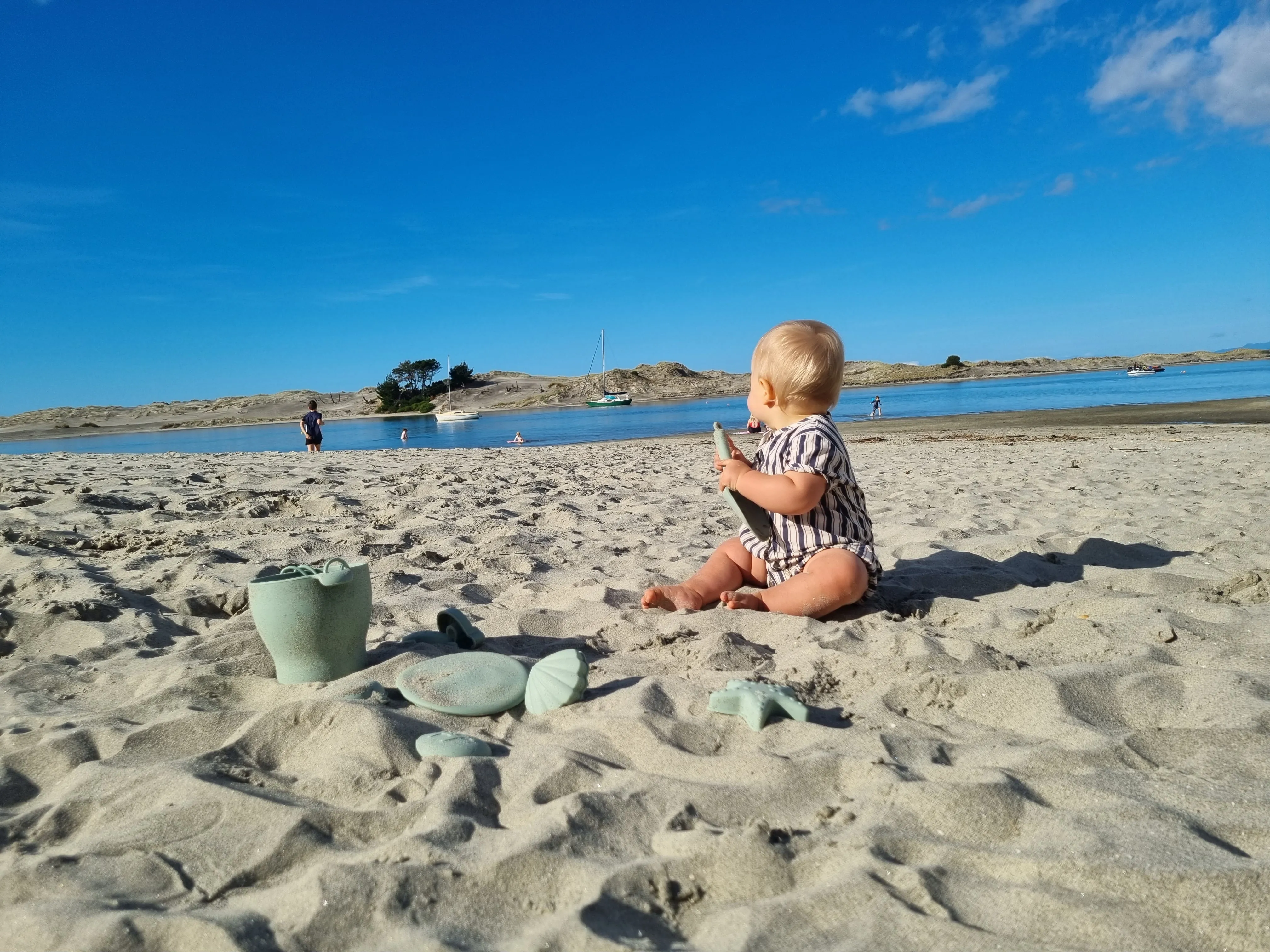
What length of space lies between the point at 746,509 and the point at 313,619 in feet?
5.22

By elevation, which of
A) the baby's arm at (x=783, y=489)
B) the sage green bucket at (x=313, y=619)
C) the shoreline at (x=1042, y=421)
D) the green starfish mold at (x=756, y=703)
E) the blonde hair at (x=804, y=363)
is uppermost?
the blonde hair at (x=804, y=363)

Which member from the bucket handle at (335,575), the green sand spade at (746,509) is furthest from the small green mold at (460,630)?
the green sand spade at (746,509)

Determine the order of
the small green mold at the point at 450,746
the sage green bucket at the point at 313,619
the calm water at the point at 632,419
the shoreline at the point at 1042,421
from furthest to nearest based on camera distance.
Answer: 1. the calm water at the point at 632,419
2. the shoreline at the point at 1042,421
3. the sage green bucket at the point at 313,619
4. the small green mold at the point at 450,746

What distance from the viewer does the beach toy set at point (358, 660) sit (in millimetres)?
2221

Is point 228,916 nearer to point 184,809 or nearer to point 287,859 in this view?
point 287,859

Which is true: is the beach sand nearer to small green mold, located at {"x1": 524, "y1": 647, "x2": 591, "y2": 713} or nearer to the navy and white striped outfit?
small green mold, located at {"x1": 524, "y1": 647, "x2": 591, "y2": 713}

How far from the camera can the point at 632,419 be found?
36.6 metres

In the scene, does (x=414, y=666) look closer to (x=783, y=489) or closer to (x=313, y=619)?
(x=313, y=619)

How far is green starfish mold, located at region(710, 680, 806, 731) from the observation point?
2.05 metres

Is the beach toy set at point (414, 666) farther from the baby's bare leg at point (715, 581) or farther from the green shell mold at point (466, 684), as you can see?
the baby's bare leg at point (715, 581)

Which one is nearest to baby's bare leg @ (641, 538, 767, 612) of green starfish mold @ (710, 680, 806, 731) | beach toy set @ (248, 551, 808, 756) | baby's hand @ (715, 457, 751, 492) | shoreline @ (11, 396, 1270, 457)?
baby's hand @ (715, 457, 751, 492)

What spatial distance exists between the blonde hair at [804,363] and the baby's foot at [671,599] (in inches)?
34.1

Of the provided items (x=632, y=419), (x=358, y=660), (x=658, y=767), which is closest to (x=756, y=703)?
(x=658, y=767)

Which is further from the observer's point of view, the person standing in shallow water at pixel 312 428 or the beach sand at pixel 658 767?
the person standing in shallow water at pixel 312 428
